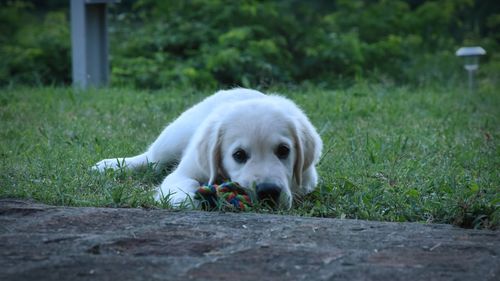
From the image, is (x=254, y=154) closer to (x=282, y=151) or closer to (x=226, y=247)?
(x=282, y=151)

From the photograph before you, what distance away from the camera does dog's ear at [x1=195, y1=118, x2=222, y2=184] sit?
174 inches

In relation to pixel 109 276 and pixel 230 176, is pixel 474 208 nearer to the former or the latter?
pixel 230 176

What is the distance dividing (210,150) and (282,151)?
418 millimetres

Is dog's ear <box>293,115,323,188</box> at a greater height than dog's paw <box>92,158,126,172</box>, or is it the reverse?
dog's ear <box>293,115,323,188</box>

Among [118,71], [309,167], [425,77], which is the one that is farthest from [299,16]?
[309,167]

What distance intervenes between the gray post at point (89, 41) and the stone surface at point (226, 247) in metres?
6.45

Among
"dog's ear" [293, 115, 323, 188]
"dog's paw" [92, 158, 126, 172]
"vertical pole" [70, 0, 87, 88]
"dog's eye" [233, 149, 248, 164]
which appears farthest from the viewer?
"vertical pole" [70, 0, 87, 88]

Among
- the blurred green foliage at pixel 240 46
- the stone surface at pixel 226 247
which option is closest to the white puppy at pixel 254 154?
the stone surface at pixel 226 247

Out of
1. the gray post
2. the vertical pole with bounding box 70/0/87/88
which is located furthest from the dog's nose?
the vertical pole with bounding box 70/0/87/88

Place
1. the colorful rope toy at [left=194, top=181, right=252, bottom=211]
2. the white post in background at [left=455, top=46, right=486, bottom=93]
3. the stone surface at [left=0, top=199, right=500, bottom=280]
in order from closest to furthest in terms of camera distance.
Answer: the stone surface at [left=0, top=199, right=500, bottom=280]
the colorful rope toy at [left=194, top=181, right=252, bottom=211]
the white post in background at [left=455, top=46, right=486, bottom=93]

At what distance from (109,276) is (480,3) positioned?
50.2 ft

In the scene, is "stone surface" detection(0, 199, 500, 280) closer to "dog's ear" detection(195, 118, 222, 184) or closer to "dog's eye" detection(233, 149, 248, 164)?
"dog's eye" detection(233, 149, 248, 164)

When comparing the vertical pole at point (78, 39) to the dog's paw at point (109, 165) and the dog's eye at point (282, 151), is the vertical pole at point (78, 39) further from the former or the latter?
the dog's eye at point (282, 151)

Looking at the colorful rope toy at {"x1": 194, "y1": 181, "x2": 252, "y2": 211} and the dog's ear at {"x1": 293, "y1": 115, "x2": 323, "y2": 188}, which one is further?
the dog's ear at {"x1": 293, "y1": 115, "x2": 323, "y2": 188}
